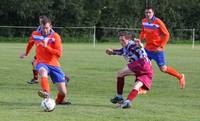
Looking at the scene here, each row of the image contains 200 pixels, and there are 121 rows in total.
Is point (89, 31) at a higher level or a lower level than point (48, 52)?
lower

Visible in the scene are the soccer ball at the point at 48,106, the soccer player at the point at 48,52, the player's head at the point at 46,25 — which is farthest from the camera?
the soccer player at the point at 48,52

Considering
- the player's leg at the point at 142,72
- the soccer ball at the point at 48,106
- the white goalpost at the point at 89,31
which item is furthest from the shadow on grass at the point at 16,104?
the white goalpost at the point at 89,31

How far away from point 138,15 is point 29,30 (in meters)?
12.6

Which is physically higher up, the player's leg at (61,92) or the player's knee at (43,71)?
the player's knee at (43,71)

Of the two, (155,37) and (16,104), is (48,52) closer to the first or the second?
(16,104)

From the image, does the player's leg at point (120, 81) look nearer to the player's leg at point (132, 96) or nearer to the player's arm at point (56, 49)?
the player's leg at point (132, 96)

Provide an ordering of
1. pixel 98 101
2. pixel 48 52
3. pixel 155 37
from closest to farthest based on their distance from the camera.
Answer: pixel 48 52
pixel 98 101
pixel 155 37

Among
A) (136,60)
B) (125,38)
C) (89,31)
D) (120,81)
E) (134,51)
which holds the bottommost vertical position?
(89,31)

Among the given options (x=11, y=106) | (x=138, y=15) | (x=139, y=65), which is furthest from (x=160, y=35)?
(x=138, y=15)

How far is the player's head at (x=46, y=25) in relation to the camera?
1098 centimetres

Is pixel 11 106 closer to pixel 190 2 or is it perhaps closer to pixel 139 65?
pixel 139 65

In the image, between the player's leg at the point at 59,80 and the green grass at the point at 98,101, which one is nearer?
the green grass at the point at 98,101

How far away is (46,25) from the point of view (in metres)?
11.1

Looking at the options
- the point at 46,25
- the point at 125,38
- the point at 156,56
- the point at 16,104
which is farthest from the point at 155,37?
the point at 16,104
